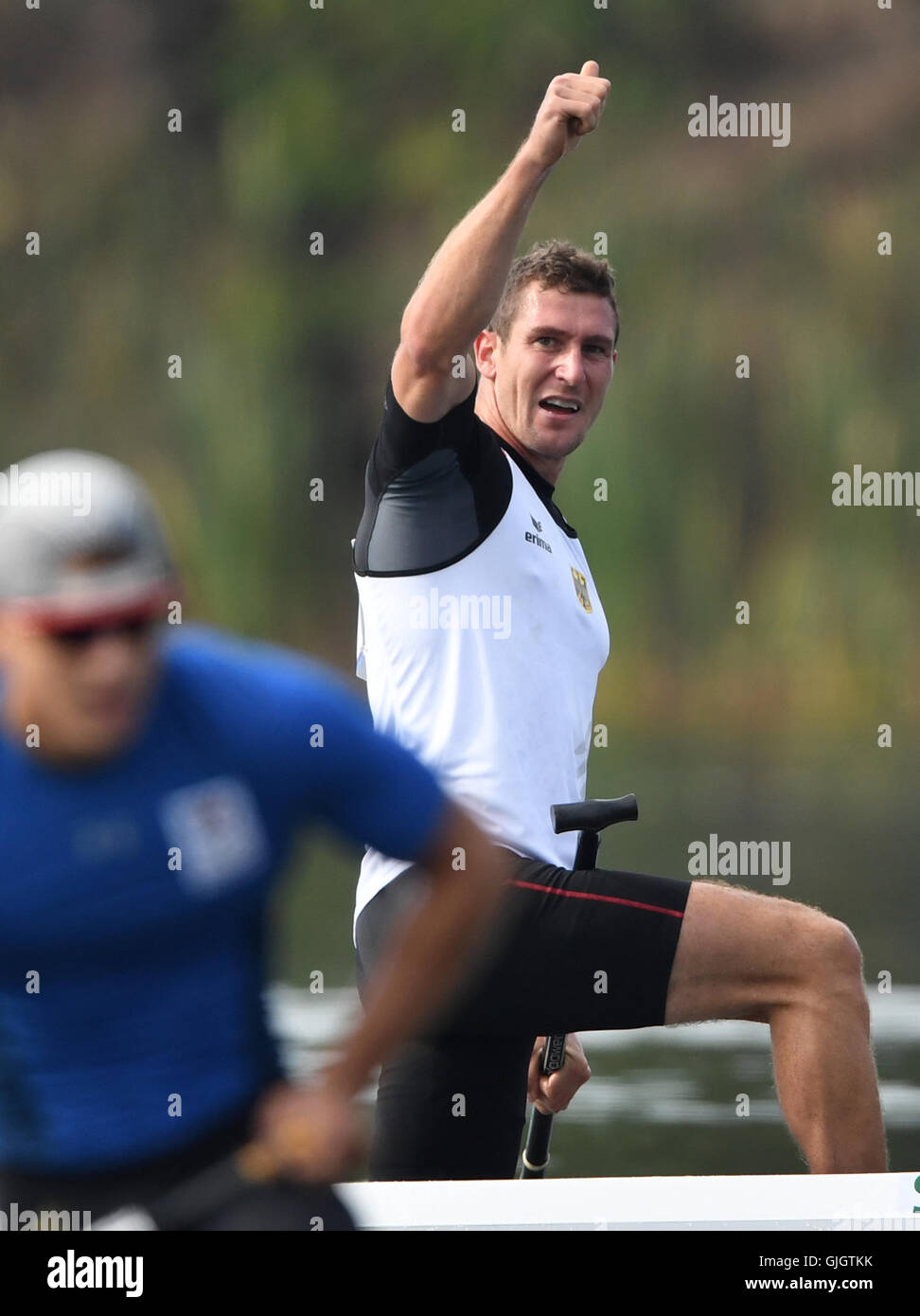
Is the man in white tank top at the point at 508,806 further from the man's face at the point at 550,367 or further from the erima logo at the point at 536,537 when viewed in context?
the man's face at the point at 550,367

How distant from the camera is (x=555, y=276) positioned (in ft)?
12.4

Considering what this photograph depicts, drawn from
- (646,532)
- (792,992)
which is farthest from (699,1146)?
(646,532)

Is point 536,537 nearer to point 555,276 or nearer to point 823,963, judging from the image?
point 555,276

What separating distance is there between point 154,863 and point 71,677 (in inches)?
8.6

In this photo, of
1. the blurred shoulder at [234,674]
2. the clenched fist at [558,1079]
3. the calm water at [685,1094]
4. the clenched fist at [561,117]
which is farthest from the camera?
the calm water at [685,1094]

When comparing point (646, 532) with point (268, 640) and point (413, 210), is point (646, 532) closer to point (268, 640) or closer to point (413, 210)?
point (268, 640)

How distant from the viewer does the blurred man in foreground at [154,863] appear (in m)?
1.94

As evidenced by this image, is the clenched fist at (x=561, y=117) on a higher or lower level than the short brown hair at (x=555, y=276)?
higher

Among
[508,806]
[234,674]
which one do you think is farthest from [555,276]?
[234,674]

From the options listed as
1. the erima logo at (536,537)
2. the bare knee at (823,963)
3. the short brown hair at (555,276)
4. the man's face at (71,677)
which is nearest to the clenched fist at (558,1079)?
the bare knee at (823,963)

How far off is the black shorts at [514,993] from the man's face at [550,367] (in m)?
0.84

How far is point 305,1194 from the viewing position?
7.00 ft
